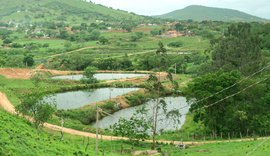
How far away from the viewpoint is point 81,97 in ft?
253

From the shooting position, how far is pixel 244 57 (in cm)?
7300

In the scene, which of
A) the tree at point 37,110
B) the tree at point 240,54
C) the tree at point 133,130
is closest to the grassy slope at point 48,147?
the tree at point 133,130

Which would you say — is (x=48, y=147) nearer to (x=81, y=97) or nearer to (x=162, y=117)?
(x=162, y=117)

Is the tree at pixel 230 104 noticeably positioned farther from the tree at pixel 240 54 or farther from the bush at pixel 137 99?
the bush at pixel 137 99

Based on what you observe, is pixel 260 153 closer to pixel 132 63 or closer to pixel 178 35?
pixel 132 63

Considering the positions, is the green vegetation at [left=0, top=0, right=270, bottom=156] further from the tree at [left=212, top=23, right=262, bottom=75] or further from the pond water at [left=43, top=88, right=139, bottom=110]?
the pond water at [left=43, top=88, right=139, bottom=110]

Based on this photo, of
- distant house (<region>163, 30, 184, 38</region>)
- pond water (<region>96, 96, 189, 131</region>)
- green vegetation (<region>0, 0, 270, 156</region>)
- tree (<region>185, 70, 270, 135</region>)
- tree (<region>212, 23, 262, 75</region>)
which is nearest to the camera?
green vegetation (<region>0, 0, 270, 156</region>)

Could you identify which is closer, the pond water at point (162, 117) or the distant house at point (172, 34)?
the pond water at point (162, 117)

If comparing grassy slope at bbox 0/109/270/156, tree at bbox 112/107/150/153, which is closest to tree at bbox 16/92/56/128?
grassy slope at bbox 0/109/270/156

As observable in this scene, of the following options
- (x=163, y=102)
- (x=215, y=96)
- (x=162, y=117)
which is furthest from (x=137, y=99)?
(x=163, y=102)

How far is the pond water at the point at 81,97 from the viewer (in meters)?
69.6

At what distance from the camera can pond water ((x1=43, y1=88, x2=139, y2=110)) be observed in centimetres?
6956

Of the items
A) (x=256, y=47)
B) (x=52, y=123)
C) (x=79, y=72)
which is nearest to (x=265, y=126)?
(x=52, y=123)

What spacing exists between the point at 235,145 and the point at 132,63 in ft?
284
